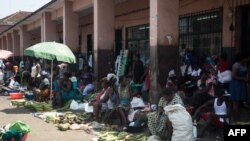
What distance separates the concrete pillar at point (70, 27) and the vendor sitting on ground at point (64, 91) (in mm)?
5796

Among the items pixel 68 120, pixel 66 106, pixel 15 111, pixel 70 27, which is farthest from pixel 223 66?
pixel 70 27

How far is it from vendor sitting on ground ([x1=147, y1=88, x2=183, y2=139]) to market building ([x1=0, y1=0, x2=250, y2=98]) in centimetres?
286

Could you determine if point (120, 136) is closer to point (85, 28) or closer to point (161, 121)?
point (161, 121)

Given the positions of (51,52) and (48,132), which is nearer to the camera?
(48,132)

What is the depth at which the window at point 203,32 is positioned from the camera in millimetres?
13047

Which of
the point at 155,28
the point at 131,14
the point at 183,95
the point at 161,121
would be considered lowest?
the point at 161,121

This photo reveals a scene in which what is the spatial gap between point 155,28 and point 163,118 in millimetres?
3603

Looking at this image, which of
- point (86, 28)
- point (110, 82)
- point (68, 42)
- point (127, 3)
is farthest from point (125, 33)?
point (110, 82)

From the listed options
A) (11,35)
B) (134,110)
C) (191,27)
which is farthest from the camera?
(11,35)

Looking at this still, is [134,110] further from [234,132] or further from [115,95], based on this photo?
[234,132]

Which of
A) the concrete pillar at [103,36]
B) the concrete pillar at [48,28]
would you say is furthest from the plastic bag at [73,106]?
the concrete pillar at [48,28]

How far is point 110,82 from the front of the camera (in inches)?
433

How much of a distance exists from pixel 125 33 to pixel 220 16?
8129 millimetres

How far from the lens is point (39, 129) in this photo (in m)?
10.2
